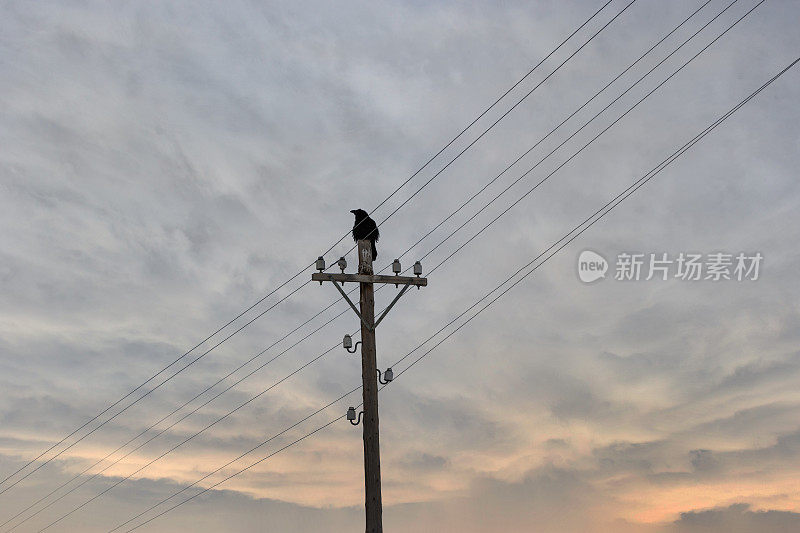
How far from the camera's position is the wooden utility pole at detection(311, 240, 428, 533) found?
57.3 feet

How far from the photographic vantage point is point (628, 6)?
16141 mm

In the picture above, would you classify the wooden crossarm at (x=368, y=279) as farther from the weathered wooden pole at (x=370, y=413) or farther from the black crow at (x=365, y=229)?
the black crow at (x=365, y=229)

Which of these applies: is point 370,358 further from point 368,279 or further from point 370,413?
point 368,279

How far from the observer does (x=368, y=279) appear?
19.6m

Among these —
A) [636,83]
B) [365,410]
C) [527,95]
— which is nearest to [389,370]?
[365,410]

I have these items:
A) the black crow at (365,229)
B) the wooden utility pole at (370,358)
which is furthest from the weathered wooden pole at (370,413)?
the black crow at (365,229)

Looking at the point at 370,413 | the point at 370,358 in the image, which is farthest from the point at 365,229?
the point at 370,413

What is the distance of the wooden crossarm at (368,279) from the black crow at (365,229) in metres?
1.01

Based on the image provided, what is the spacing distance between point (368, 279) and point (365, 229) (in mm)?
1859

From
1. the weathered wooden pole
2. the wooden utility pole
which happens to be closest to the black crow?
the wooden utility pole

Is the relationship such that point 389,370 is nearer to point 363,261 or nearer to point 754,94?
point 363,261

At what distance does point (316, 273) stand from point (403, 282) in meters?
2.10

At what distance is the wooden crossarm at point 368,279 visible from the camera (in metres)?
19.5

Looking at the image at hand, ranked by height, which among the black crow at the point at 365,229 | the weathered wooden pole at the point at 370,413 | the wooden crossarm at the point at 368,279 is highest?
the black crow at the point at 365,229
